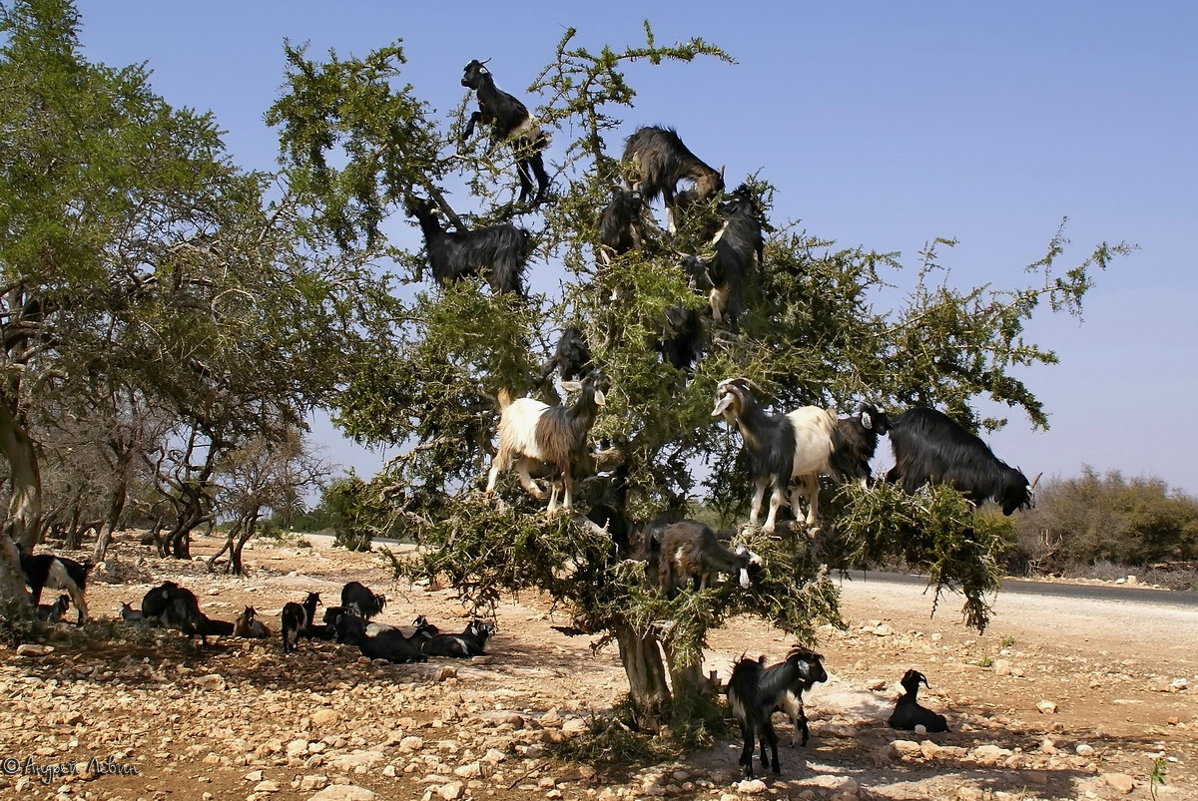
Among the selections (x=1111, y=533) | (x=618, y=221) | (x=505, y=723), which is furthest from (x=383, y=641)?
(x=1111, y=533)

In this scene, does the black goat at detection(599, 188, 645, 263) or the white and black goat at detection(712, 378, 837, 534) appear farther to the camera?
the black goat at detection(599, 188, 645, 263)

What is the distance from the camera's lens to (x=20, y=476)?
365 inches

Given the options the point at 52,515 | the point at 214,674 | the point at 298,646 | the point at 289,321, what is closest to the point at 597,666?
the point at 298,646

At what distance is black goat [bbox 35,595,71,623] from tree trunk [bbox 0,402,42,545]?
791 mm

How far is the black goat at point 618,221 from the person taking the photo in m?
6.69

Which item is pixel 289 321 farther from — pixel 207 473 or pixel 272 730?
pixel 207 473

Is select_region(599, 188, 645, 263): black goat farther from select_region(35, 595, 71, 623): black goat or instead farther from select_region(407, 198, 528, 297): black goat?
select_region(35, 595, 71, 623): black goat

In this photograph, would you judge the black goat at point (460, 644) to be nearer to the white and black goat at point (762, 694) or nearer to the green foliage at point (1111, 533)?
the white and black goat at point (762, 694)

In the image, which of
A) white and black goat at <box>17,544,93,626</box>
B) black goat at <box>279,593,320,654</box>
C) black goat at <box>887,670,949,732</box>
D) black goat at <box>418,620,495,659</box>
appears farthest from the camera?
black goat at <box>418,620,495,659</box>

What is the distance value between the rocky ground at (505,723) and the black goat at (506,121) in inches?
132

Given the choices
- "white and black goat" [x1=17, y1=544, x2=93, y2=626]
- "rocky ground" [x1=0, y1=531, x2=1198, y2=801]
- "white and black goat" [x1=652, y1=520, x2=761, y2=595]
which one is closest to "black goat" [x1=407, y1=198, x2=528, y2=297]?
"rocky ground" [x1=0, y1=531, x2=1198, y2=801]

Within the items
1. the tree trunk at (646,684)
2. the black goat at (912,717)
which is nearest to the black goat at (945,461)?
the tree trunk at (646,684)

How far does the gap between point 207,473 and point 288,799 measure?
1355 cm

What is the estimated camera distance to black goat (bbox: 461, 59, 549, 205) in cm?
786
